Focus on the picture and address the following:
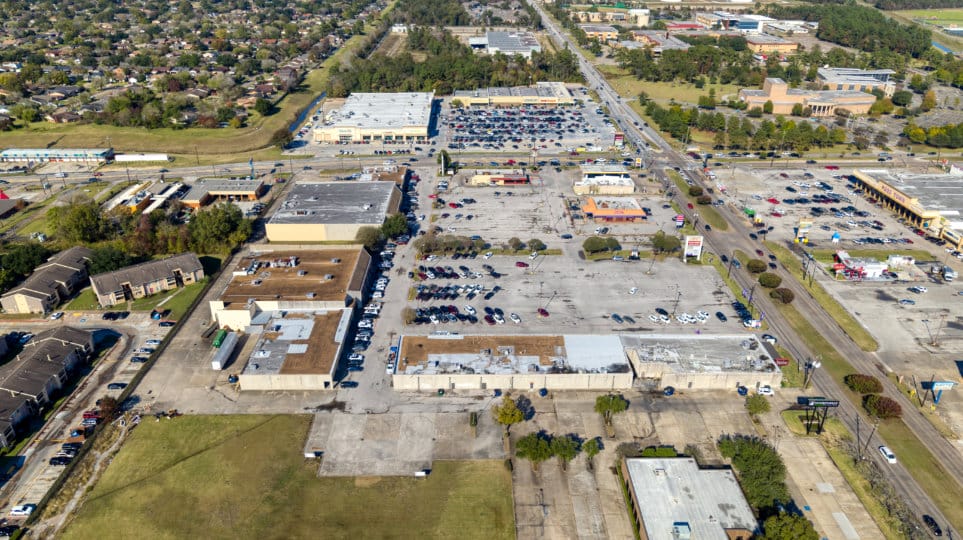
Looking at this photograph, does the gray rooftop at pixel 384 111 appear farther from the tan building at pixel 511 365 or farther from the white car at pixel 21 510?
the white car at pixel 21 510

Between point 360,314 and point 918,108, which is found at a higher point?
point 918,108

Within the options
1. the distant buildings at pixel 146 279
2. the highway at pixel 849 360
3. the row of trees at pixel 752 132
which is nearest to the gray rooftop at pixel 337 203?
the distant buildings at pixel 146 279

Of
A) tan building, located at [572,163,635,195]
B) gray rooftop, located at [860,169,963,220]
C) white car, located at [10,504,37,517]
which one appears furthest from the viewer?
tan building, located at [572,163,635,195]

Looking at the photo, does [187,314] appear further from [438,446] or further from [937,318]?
[937,318]

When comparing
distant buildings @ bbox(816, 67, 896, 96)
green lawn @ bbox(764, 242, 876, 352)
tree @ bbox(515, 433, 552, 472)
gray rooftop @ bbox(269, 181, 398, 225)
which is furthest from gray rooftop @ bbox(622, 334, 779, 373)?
distant buildings @ bbox(816, 67, 896, 96)

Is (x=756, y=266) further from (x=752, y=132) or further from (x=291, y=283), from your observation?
(x=752, y=132)

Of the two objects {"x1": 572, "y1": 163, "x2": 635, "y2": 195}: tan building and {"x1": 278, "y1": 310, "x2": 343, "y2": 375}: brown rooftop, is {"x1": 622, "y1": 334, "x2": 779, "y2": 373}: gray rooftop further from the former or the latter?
{"x1": 572, "y1": 163, "x2": 635, "y2": 195}: tan building

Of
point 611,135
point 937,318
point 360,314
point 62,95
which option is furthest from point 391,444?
point 62,95
